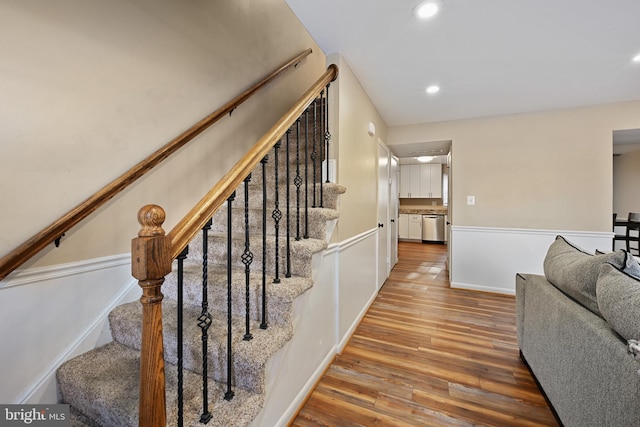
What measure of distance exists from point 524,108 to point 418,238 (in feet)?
15.8

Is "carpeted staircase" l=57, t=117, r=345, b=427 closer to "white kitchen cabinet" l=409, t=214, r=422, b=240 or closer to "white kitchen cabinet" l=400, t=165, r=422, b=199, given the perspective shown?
"white kitchen cabinet" l=409, t=214, r=422, b=240

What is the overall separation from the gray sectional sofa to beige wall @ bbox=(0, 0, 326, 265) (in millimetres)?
2270

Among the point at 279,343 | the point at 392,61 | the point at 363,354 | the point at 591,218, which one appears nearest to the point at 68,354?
the point at 279,343

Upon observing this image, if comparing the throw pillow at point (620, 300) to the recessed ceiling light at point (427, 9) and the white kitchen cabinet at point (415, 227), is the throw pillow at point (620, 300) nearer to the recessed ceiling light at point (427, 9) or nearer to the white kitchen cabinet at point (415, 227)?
the recessed ceiling light at point (427, 9)

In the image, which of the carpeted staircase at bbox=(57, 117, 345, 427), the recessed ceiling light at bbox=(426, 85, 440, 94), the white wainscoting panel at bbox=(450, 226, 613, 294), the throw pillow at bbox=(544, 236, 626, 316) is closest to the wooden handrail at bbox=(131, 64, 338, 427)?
the carpeted staircase at bbox=(57, 117, 345, 427)

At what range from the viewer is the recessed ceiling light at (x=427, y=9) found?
1525mm

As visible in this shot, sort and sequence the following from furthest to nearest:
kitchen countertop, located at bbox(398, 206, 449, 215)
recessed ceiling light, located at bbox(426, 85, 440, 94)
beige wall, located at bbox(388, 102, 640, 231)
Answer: kitchen countertop, located at bbox(398, 206, 449, 215)
beige wall, located at bbox(388, 102, 640, 231)
recessed ceiling light, located at bbox(426, 85, 440, 94)

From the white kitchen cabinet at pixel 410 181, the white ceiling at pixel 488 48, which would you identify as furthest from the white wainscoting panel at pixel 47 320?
the white kitchen cabinet at pixel 410 181

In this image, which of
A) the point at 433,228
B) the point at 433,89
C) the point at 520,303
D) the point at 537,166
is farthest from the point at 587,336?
the point at 433,228

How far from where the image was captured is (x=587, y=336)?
113 centimetres

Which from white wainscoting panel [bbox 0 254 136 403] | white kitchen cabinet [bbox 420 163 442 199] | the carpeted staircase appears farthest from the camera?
white kitchen cabinet [bbox 420 163 442 199]

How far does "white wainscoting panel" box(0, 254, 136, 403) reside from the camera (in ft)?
3.85

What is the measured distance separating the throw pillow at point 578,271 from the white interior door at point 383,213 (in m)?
1.93

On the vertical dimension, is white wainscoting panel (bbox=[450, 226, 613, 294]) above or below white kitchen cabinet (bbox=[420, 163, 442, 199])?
below
